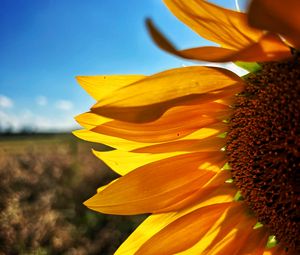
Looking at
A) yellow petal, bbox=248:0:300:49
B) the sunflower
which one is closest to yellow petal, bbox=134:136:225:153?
the sunflower

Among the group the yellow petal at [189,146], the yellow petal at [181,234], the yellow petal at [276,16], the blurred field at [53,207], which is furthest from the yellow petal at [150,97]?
the blurred field at [53,207]

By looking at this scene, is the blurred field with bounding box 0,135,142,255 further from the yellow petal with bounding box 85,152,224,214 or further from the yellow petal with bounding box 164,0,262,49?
the yellow petal with bounding box 164,0,262,49

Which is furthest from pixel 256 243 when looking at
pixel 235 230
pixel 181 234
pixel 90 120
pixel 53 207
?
pixel 53 207

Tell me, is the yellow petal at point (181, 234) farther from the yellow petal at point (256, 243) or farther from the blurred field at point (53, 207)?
the blurred field at point (53, 207)

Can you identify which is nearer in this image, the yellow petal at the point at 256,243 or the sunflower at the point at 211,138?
the sunflower at the point at 211,138

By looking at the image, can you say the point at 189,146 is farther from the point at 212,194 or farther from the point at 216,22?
the point at 216,22

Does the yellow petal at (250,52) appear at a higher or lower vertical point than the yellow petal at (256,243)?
higher

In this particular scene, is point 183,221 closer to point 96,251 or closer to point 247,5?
point 247,5
